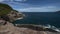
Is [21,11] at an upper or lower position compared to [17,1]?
lower

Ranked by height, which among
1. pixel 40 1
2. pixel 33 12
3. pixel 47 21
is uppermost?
pixel 40 1

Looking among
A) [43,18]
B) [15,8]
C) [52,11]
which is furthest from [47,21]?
[15,8]

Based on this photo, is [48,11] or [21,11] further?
[48,11]

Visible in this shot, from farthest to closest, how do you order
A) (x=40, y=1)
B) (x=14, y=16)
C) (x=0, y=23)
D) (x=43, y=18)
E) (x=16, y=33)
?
(x=14, y=16) < (x=43, y=18) < (x=40, y=1) < (x=0, y=23) < (x=16, y=33)

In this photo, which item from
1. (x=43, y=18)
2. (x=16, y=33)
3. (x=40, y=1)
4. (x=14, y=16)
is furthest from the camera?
(x=14, y=16)

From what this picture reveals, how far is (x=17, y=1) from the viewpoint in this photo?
32.9ft

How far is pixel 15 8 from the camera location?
10.2 meters

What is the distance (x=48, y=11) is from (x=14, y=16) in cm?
339

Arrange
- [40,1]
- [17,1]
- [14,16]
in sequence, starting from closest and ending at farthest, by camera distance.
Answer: [17,1] → [40,1] → [14,16]

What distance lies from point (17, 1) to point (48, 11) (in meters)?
2.20

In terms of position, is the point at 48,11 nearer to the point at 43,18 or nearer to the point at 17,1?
the point at 43,18

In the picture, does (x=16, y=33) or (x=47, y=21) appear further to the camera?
(x=47, y=21)

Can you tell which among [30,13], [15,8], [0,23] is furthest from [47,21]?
[0,23]

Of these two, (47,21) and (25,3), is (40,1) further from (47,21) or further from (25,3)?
(47,21)
